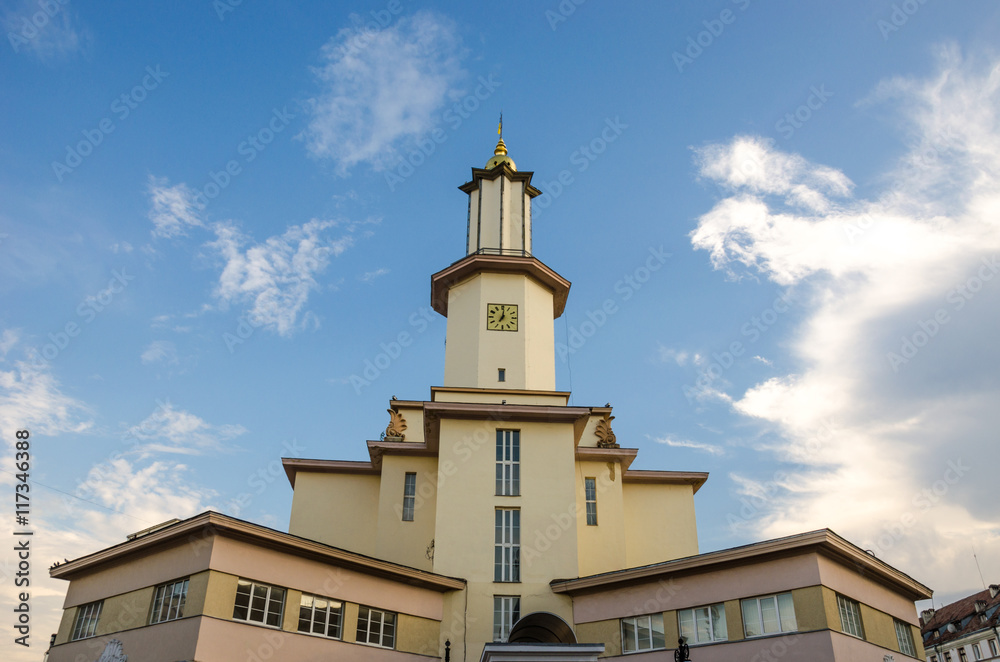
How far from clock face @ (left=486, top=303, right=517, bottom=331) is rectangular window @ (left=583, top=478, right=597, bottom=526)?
8.30 meters

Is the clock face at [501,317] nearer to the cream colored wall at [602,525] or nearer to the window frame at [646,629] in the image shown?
the cream colored wall at [602,525]

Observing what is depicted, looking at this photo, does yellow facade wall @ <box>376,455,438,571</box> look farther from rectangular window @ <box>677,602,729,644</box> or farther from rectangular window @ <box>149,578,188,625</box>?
rectangular window @ <box>677,602,729,644</box>

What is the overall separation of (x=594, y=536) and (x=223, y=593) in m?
17.0

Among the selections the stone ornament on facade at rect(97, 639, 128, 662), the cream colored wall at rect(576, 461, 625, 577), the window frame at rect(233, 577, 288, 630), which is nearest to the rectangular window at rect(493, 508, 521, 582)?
the cream colored wall at rect(576, 461, 625, 577)

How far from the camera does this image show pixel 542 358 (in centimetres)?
3706

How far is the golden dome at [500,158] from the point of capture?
42203 mm

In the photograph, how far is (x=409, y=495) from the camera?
115 ft

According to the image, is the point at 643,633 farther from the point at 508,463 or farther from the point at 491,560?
the point at 508,463

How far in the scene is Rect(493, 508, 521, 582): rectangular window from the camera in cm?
2989

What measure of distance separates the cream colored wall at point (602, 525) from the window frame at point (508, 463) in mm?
3637

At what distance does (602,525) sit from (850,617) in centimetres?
1173

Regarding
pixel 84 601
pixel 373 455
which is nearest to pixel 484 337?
pixel 373 455

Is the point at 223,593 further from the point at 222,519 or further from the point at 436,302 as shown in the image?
the point at 436,302

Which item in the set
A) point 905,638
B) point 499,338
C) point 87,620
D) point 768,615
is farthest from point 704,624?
→ point 87,620
